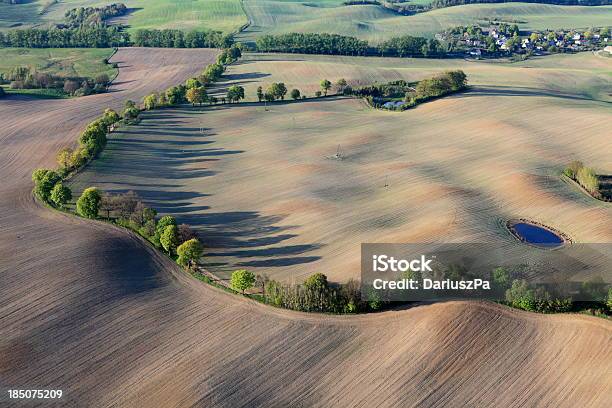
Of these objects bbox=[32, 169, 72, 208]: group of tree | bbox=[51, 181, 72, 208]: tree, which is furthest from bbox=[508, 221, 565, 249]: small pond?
bbox=[32, 169, 72, 208]: group of tree

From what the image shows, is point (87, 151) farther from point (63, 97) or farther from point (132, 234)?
point (63, 97)

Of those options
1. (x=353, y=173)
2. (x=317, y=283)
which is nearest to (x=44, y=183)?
(x=317, y=283)

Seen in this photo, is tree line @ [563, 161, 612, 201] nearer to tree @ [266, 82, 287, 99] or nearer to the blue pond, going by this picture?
the blue pond

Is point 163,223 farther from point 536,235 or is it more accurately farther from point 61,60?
point 61,60

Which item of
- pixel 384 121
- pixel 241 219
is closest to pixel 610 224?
pixel 241 219

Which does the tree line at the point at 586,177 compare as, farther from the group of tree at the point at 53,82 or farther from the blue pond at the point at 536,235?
the group of tree at the point at 53,82
